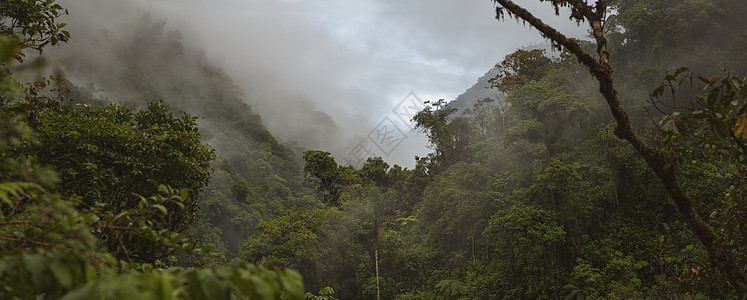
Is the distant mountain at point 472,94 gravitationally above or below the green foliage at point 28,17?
above

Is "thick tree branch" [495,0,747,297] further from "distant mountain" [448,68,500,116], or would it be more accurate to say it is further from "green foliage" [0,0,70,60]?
"distant mountain" [448,68,500,116]

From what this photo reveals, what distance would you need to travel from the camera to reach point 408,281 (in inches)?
650

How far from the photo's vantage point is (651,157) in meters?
2.00

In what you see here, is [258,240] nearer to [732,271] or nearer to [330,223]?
[330,223]

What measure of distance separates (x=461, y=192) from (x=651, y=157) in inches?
504

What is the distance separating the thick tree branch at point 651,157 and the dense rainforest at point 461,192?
0.01 m

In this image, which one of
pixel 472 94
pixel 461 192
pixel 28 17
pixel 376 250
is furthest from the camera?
pixel 472 94

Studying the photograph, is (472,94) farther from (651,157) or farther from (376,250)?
(651,157)

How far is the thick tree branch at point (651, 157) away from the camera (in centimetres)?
191

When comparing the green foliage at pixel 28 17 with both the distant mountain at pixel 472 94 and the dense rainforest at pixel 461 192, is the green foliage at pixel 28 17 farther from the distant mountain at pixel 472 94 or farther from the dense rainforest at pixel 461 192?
the distant mountain at pixel 472 94

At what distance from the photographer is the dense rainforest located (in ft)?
3.69

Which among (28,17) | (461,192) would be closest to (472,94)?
(461,192)

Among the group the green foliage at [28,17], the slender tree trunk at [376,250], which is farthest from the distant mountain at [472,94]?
the green foliage at [28,17]

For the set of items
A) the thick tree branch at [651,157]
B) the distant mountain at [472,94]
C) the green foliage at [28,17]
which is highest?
the distant mountain at [472,94]
